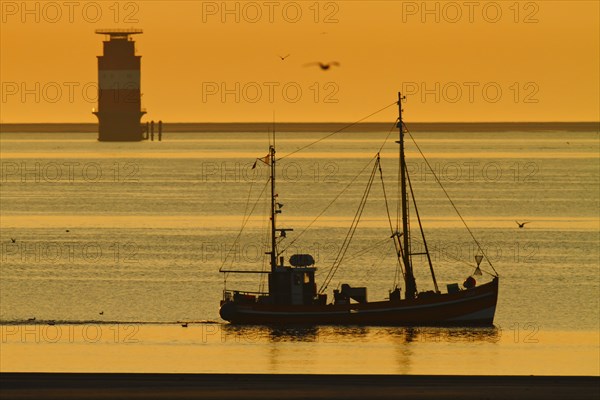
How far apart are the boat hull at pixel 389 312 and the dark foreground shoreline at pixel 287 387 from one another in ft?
88.7

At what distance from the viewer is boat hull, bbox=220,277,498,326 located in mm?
64438

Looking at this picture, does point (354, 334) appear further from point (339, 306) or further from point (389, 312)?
point (389, 312)

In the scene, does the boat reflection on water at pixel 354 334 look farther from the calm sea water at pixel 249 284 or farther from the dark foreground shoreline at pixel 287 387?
the dark foreground shoreline at pixel 287 387

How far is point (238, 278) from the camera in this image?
8562 centimetres

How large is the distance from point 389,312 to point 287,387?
1161 inches

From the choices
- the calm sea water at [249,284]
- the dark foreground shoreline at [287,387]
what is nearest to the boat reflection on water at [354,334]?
the calm sea water at [249,284]

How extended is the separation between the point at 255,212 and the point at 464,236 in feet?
133

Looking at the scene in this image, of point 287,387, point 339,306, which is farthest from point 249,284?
point 287,387

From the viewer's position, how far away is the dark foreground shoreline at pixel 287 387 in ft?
112

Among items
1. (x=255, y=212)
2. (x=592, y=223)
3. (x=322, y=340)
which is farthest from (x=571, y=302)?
(x=255, y=212)

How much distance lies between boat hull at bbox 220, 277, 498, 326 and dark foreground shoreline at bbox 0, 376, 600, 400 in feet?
88.7

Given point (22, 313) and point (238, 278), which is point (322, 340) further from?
point (238, 278)

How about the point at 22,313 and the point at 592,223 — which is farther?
the point at 592,223

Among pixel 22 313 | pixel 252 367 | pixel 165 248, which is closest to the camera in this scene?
pixel 252 367
